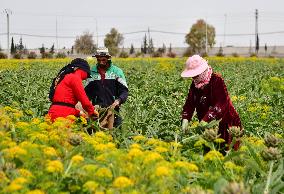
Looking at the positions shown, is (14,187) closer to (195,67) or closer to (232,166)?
(232,166)

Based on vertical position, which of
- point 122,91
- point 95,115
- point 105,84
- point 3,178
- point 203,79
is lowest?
point 95,115

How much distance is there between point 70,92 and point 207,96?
1684 mm

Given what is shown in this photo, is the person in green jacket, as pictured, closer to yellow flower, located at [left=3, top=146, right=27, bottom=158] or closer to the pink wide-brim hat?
the pink wide-brim hat

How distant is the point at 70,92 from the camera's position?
24.1 feet

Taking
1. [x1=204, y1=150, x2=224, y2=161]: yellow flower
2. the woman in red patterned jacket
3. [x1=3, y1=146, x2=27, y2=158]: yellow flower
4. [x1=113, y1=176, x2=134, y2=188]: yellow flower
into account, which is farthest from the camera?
the woman in red patterned jacket

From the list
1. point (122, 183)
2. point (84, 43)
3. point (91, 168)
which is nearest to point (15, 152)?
point (91, 168)

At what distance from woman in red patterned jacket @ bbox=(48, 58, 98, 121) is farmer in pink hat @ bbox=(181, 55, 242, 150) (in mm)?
1230

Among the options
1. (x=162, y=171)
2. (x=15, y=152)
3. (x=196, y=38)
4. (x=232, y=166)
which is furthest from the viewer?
(x=196, y=38)

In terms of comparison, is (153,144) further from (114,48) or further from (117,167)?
(114,48)

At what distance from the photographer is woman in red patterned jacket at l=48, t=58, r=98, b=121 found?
724 centimetres

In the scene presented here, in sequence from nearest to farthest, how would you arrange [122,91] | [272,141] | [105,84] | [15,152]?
[15,152], [272,141], [105,84], [122,91]


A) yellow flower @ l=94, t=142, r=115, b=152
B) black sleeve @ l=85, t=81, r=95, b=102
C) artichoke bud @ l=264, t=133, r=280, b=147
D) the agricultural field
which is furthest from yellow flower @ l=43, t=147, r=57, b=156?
black sleeve @ l=85, t=81, r=95, b=102

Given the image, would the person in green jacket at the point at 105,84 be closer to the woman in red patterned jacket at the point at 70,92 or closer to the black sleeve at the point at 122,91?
the black sleeve at the point at 122,91

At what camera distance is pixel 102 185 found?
3.32 metres
